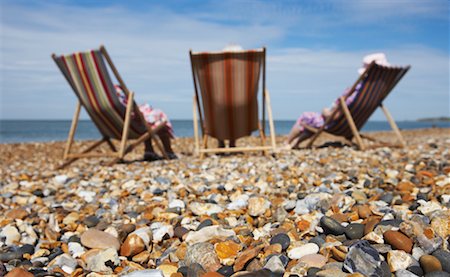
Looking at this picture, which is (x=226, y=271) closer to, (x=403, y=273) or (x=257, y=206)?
(x=403, y=273)

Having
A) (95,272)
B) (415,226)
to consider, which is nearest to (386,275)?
(415,226)

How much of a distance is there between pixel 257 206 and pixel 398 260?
113 cm

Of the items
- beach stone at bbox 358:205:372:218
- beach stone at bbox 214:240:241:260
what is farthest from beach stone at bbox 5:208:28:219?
beach stone at bbox 358:205:372:218

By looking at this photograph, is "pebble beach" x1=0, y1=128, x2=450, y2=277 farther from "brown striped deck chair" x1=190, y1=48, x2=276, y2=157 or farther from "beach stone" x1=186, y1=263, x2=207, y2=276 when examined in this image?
"brown striped deck chair" x1=190, y1=48, x2=276, y2=157

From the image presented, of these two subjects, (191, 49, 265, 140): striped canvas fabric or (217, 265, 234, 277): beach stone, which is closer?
(217, 265, 234, 277): beach stone

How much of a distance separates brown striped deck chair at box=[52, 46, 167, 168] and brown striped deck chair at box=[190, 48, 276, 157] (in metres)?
0.93

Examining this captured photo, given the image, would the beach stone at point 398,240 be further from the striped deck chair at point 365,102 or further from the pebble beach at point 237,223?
the striped deck chair at point 365,102

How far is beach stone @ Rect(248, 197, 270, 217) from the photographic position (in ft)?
8.25

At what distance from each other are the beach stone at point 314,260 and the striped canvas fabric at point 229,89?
373cm

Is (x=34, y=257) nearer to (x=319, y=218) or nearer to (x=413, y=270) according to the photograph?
(x=319, y=218)

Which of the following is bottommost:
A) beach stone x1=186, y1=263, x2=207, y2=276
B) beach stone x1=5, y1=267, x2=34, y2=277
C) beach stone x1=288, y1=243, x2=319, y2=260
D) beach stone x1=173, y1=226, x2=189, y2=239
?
beach stone x1=173, y1=226, x2=189, y2=239

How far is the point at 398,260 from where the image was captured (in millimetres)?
1537

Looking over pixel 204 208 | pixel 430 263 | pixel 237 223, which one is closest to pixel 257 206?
pixel 237 223

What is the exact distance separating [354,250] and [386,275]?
0.14 meters
